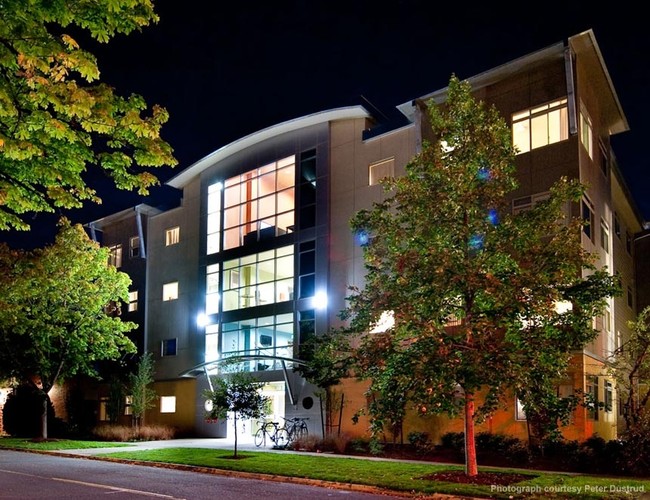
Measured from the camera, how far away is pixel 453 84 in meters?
15.3

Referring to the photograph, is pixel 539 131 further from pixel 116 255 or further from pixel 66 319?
pixel 116 255

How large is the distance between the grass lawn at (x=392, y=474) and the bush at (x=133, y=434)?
309 inches

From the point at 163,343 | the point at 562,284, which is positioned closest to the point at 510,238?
the point at 562,284

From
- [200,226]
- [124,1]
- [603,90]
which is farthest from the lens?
[200,226]

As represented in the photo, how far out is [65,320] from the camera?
2981cm

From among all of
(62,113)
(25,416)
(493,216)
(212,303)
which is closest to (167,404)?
(212,303)

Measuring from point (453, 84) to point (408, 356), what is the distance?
6133 mm

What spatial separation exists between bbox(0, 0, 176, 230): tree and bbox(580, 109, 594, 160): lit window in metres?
17.7

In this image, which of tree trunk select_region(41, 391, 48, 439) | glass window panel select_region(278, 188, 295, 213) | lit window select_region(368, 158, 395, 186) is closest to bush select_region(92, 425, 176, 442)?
tree trunk select_region(41, 391, 48, 439)

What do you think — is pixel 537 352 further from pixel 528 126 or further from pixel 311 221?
pixel 311 221

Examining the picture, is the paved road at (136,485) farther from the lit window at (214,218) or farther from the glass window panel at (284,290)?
the lit window at (214,218)

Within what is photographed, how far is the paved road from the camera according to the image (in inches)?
497

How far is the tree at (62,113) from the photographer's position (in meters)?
7.22

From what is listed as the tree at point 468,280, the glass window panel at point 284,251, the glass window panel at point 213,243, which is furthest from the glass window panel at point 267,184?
the tree at point 468,280
